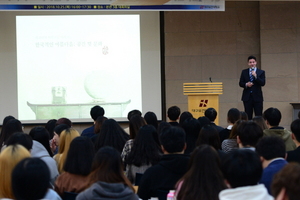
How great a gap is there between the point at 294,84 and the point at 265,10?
1760 millimetres

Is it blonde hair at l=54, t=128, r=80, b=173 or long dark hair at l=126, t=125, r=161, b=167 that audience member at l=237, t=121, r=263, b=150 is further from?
blonde hair at l=54, t=128, r=80, b=173

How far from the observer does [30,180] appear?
1962 millimetres

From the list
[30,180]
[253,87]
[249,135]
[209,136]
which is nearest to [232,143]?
[209,136]

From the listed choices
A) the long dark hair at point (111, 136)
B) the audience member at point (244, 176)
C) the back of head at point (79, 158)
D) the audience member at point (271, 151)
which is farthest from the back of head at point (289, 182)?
the long dark hair at point (111, 136)

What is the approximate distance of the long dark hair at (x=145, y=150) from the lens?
12.2 ft

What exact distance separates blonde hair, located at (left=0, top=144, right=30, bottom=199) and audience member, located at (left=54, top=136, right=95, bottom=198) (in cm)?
49

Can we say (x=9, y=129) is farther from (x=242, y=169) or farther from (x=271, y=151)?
(x=242, y=169)

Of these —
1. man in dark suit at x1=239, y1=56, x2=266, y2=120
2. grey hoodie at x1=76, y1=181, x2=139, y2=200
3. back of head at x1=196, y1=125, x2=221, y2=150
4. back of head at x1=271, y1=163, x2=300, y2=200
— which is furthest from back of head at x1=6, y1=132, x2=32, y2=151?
man in dark suit at x1=239, y1=56, x2=266, y2=120

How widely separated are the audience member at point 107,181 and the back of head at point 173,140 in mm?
701

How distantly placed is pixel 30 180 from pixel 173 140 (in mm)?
1298

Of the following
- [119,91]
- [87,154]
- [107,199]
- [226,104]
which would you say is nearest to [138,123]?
[87,154]

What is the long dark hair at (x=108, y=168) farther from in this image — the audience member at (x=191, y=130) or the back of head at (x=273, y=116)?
the back of head at (x=273, y=116)

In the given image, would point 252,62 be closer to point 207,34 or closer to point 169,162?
point 207,34

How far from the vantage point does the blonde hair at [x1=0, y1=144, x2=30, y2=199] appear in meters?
2.32
